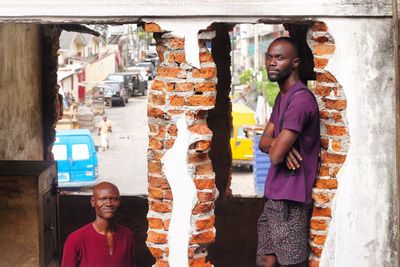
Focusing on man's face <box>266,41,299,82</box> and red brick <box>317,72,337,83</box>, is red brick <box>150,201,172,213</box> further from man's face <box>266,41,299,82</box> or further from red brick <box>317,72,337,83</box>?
red brick <box>317,72,337,83</box>

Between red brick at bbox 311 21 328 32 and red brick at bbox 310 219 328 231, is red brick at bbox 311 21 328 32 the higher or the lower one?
the higher one

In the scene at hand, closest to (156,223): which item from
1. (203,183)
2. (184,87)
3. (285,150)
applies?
(203,183)

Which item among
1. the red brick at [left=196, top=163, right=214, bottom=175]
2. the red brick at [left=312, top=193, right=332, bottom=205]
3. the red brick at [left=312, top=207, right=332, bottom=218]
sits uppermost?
the red brick at [left=196, top=163, right=214, bottom=175]

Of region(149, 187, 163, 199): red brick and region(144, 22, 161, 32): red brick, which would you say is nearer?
region(144, 22, 161, 32): red brick

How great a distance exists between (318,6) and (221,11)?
0.69 m

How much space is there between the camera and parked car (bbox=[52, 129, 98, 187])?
22828 millimetres

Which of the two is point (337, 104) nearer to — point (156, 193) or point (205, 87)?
point (205, 87)

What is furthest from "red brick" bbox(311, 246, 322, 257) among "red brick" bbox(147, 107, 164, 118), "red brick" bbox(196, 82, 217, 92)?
"red brick" bbox(147, 107, 164, 118)

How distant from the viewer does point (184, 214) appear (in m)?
6.57

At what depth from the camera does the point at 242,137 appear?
26203 millimetres

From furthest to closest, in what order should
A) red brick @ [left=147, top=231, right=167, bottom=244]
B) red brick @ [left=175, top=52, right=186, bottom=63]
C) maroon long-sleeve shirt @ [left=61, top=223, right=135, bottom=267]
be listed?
maroon long-sleeve shirt @ [left=61, top=223, right=135, bottom=267] → red brick @ [left=147, top=231, right=167, bottom=244] → red brick @ [left=175, top=52, right=186, bottom=63]

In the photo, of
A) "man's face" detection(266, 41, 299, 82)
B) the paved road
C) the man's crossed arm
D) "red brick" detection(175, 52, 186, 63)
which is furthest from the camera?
the paved road

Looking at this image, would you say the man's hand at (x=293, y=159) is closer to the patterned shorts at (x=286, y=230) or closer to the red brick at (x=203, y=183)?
the patterned shorts at (x=286, y=230)

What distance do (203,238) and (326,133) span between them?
3.93 feet
